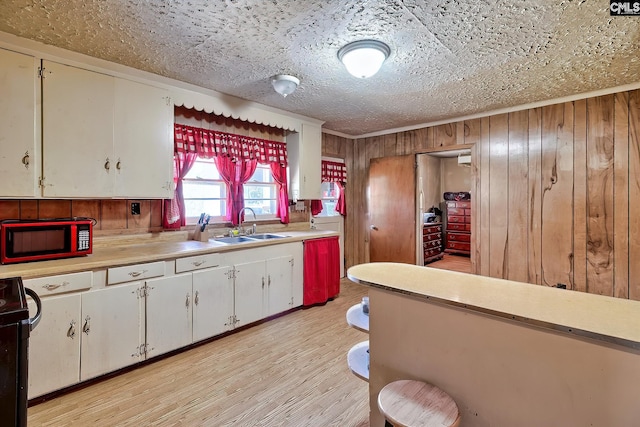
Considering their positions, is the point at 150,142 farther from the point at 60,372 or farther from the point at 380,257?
the point at 380,257

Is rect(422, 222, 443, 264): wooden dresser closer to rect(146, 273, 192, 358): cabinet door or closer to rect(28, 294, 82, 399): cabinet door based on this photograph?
rect(146, 273, 192, 358): cabinet door

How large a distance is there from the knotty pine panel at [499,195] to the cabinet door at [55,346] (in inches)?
164

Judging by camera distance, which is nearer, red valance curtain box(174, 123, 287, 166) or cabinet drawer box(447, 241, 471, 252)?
red valance curtain box(174, 123, 287, 166)

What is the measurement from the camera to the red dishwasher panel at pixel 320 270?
144 inches

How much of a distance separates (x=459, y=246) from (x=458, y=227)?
452 mm

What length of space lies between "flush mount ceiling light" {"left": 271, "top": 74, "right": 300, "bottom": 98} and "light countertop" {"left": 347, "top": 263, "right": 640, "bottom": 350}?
6.07 feet

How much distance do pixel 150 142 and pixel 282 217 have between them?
1.86 metres

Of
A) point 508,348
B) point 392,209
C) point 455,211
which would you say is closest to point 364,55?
point 508,348

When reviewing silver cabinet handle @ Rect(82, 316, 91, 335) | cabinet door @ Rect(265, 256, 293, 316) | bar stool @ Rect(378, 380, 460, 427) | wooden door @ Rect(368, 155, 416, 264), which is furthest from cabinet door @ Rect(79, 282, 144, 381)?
wooden door @ Rect(368, 155, 416, 264)

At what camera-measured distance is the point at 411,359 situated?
4.65ft

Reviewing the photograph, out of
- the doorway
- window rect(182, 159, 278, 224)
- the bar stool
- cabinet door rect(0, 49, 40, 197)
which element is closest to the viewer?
the bar stool

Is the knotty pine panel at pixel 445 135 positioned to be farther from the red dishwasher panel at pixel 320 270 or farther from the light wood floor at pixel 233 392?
the light wood floor at pixel 233 392

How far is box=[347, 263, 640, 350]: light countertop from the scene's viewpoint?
975mm

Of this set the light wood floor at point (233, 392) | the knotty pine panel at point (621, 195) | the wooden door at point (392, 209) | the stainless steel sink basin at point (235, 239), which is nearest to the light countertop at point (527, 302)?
the light wood floor at point (233, 392)
